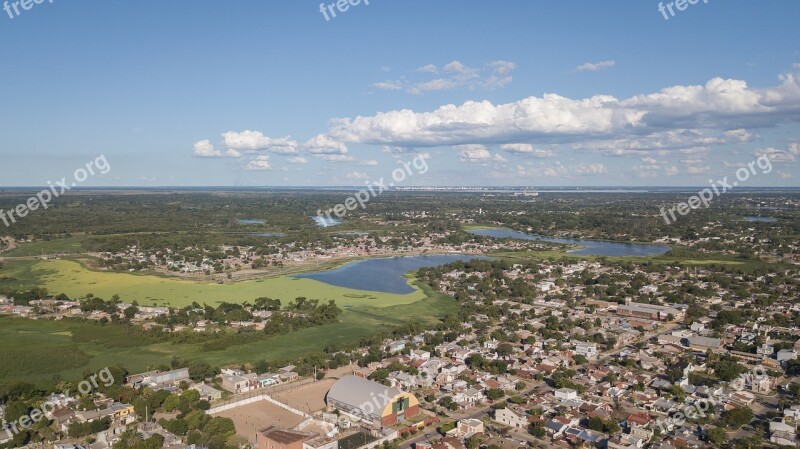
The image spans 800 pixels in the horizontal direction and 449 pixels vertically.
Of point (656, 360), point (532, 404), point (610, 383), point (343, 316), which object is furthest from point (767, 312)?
point (343, 316)

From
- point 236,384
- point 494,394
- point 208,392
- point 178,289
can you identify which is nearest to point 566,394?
point 494,394

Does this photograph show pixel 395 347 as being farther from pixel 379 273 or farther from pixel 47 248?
pixel 47 248

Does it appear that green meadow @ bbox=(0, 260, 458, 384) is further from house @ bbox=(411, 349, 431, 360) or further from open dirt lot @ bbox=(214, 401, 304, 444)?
open dirt lot @ bbox=(214, 401, 304, 444)

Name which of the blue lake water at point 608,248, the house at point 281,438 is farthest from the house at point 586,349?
the blue lake water at point 608,248

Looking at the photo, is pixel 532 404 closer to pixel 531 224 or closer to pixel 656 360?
pixel 656 360

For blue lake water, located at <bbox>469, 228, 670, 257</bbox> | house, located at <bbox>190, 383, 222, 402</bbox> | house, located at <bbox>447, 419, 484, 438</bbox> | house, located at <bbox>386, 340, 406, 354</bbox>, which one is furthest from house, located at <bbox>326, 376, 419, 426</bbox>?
blue lake water, located at <bbox>469, 228, 670, 257</bbox>

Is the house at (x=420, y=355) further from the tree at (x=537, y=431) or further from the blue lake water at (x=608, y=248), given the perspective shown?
the blue lake water at (x=608, y=248)
